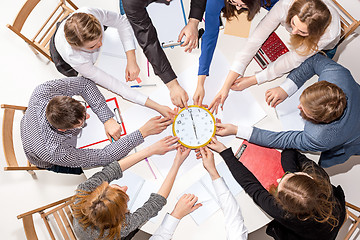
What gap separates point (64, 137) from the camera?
1403mm

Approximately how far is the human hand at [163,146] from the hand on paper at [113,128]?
0.17 metres

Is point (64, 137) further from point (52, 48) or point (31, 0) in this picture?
point (31, 0)

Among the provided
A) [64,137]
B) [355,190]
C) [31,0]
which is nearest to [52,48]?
[31,0]

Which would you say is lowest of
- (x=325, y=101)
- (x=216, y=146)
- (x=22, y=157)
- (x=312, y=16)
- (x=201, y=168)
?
(x=22, y=157)

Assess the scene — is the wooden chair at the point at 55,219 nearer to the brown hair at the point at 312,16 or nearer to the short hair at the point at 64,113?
the short hair at the point at 64,113

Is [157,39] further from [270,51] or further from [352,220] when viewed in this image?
[352,220]

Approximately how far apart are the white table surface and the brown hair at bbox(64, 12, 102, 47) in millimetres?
183

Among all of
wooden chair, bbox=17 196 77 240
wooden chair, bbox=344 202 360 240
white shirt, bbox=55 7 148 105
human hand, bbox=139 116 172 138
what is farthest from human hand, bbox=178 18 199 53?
wooden chair, bbox=344 202 360 240

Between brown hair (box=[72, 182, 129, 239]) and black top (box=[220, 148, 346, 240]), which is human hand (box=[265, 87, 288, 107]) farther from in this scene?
brown hair (box=[72, 182, 129, 239])

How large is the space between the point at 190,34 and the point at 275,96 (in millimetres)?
499

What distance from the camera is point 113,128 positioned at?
1.42 metres

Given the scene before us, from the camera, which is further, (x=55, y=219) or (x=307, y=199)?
(x=55, y=219)

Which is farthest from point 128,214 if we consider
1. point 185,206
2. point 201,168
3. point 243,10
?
point 243,10

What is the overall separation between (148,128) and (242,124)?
1.46 feet
